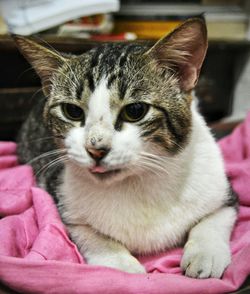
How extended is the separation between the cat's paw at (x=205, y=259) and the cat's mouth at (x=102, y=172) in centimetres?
28

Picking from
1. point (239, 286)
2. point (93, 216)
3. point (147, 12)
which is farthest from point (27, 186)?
point (147, 12)

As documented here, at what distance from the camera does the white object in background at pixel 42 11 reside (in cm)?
171

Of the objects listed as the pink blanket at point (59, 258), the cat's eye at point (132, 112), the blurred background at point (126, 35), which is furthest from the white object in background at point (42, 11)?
the cat's eye at point (132, 112)

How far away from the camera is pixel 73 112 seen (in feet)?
3.31

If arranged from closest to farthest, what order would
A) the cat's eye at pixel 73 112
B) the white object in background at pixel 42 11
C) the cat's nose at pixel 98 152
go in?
the cat's nose at pixel 98 152, the cat's eye at pixel 73 112, the white object in background at pixel 42 11

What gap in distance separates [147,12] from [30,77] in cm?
82

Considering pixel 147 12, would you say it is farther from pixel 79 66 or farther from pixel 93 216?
pixel 93 216

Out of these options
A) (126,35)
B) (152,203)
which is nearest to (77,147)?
(152,203)

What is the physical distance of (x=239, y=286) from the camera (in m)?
0.92

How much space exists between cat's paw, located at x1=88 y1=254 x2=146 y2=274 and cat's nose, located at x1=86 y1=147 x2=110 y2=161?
0.95 ft

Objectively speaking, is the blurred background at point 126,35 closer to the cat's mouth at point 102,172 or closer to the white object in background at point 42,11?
the white object in background at point 42,11

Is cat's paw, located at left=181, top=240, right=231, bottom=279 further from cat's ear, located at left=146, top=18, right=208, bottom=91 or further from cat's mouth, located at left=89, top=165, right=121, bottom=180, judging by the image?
cat's ear, located at left=146, top=18, right=208, bottom=91

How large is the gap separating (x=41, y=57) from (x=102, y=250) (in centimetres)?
54

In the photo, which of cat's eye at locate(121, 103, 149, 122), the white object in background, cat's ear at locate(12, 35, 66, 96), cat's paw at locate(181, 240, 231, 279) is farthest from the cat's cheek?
the white object in background
